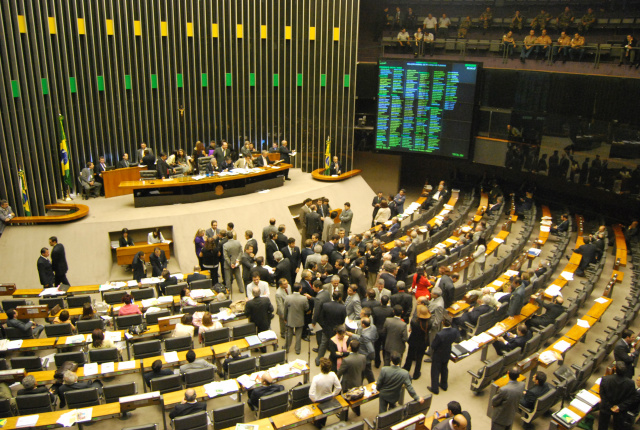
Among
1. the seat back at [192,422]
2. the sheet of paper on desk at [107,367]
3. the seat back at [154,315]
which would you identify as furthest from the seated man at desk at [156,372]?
the seat back at [154,315]

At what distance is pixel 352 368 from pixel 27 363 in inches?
176

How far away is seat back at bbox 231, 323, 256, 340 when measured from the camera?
26.4ft

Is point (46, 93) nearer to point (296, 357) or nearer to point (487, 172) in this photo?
point (296, 357)

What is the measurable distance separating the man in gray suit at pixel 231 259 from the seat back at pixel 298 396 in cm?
420

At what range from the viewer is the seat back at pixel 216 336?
7921mm

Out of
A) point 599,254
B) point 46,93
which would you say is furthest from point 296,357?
point 46,93

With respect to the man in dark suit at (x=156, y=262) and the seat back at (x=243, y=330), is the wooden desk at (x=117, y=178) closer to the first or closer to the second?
the man in dark suit at (x=156, y=262)

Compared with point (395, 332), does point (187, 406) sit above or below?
below

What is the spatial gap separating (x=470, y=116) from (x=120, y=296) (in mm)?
11477

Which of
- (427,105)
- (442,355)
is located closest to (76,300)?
(442,355)

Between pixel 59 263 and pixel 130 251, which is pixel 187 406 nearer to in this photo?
pixel 59 263

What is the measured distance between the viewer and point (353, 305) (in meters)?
8.04

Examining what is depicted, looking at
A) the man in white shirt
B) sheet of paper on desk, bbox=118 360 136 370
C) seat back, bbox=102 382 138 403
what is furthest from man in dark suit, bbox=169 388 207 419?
the man in white shirt

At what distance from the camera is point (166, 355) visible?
745 cm
